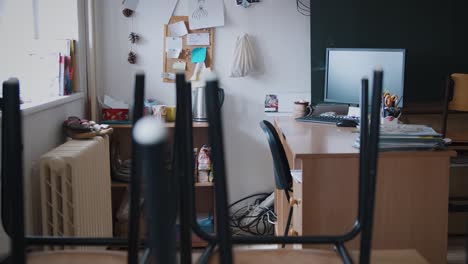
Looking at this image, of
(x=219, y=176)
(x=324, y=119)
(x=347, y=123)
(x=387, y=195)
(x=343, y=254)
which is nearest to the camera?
(x=219, y=176)

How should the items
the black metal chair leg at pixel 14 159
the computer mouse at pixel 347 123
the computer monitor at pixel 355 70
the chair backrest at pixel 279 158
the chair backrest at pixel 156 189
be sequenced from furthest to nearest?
1. the computer monitor at pixel 355 70
2. the computer mouse at pixel 347 123
3. the chair backrest at pixel 279 158
4. the black metal chair leg at pixel 14 159
5. the chair backrest at pixel 156 189

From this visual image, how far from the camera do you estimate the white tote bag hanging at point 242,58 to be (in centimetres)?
379

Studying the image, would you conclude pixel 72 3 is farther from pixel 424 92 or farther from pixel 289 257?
Answer: pixel 289 257

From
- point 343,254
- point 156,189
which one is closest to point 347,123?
point 343,254

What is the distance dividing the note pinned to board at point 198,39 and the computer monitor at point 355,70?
879mm

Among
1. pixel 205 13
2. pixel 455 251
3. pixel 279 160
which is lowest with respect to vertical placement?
pixel 455 251

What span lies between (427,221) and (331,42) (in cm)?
174

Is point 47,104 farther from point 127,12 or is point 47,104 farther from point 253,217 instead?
point 253,217

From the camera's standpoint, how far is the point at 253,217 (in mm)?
3875

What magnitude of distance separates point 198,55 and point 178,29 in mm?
227

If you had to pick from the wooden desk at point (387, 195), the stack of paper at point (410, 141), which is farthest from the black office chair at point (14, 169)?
the stack of paper at point (410, 141)

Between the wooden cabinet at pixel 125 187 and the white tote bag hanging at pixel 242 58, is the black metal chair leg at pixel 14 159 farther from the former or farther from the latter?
the white tote bag hanging at pixel 242 58

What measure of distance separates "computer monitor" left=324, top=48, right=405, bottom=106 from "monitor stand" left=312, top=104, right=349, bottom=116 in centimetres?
19

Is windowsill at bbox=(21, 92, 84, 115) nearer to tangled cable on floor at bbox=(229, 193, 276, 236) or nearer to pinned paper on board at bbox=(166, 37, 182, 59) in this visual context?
pinned paper on board at bbox=(166, 37, 182, 59)
